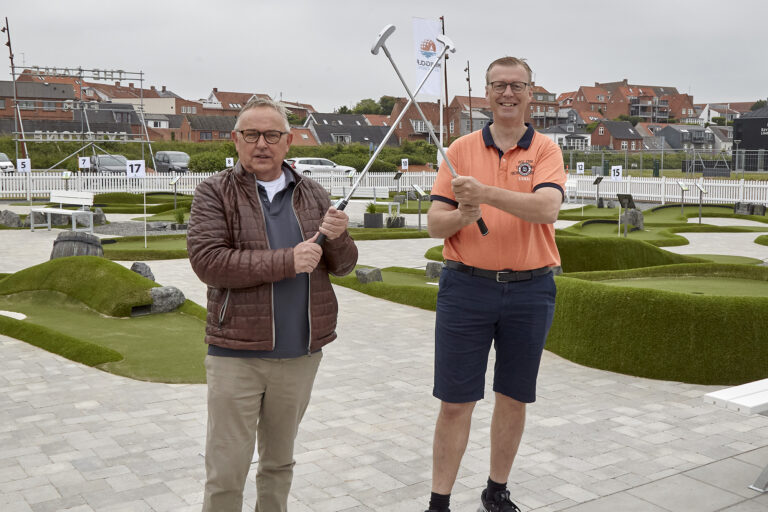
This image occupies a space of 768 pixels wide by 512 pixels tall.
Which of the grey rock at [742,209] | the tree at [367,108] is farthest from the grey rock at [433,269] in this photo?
the tree at [367,108]

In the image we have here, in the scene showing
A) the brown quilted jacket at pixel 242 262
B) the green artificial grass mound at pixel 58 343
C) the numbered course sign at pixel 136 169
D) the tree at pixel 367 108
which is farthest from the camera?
the tree at pixel 367 108

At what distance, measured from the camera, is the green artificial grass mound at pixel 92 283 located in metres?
8.76

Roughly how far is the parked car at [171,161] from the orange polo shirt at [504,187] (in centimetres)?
4059

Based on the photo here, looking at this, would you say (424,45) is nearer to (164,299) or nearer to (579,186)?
(579,186)

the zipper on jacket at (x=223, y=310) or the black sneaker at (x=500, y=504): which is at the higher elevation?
the zipper on jacket at (x=223, y=310)

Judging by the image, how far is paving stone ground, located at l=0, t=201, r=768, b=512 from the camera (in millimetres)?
4066

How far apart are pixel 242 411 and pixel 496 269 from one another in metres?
1.20

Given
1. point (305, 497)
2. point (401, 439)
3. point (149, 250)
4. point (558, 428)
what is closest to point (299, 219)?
point (305, 497)

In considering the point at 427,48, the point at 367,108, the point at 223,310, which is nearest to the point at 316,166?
the point at 427,48

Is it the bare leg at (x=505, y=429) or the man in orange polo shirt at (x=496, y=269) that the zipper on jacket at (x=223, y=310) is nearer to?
the man in orange polo shirt at (x=496, y=269)

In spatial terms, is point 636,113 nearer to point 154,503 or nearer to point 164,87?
point 164,87

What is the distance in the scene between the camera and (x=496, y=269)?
338 centimetres

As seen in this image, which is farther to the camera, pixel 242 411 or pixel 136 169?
pixel 136 169

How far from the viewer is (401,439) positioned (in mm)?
5027
